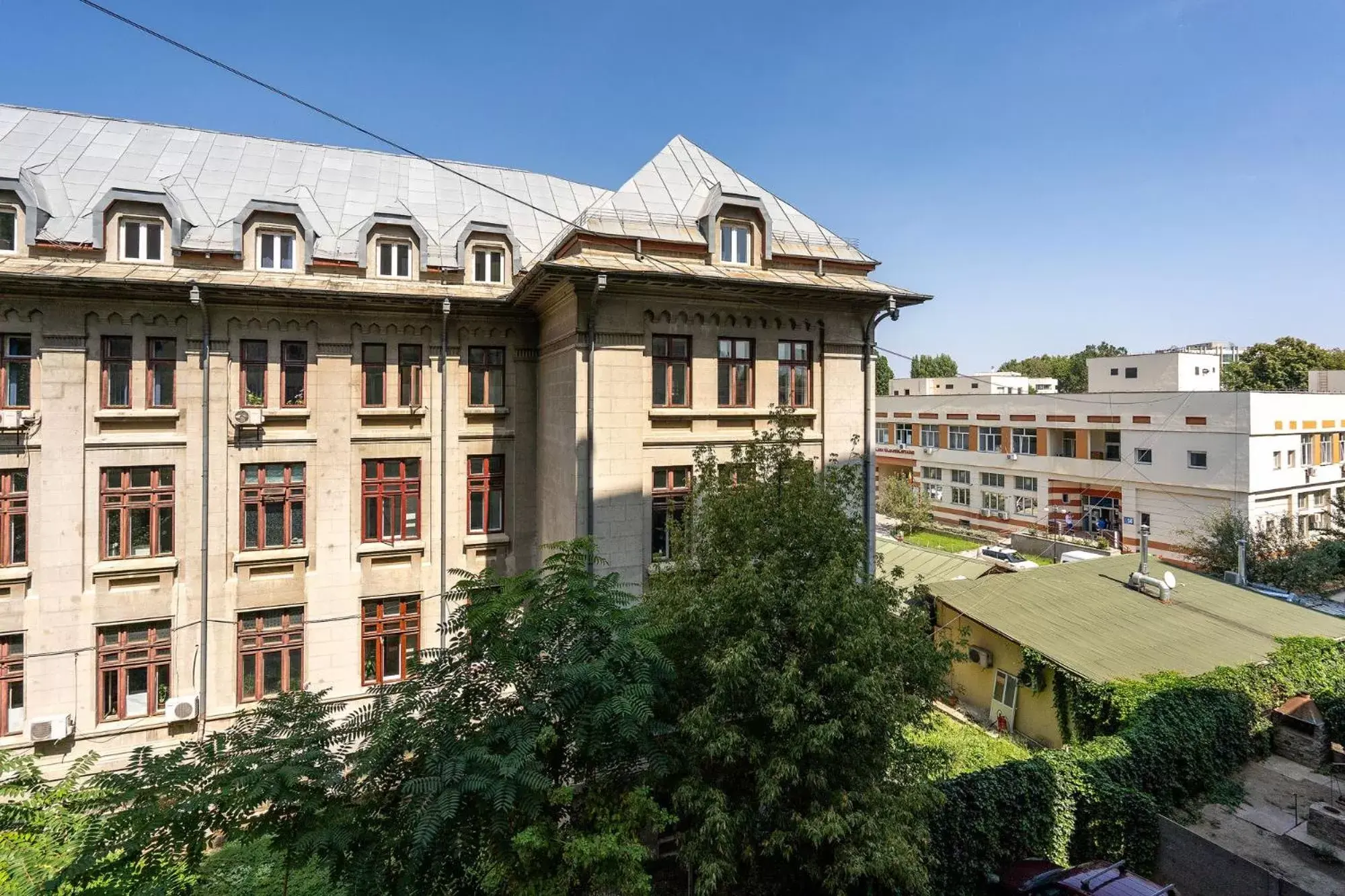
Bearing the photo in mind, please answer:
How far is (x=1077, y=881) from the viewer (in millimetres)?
10188

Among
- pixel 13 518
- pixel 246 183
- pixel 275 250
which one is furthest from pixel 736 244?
pixel 13 518

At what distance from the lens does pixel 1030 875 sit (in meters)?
11.0

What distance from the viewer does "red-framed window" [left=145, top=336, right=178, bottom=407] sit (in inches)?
605

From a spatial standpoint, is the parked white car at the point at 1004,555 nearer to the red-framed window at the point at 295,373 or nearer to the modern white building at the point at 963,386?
the modern white building at the point at 963,386

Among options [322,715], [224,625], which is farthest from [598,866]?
[224,625]

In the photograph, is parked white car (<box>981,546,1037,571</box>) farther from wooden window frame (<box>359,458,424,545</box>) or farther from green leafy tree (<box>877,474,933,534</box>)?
wooden window frame (<box>359,458,424,545</box>)

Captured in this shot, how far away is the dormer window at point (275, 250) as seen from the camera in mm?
16172

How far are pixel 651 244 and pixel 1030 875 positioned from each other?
48.0ft

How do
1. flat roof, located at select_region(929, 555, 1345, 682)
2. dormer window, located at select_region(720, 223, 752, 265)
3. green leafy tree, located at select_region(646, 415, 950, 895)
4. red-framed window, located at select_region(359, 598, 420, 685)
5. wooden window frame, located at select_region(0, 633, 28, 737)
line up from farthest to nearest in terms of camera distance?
red-framed window, located at select_region(359, 598, 420, 685)
flat roof, located at select_region(929, 555, 1345, 682)
dormer window, located at select_region(720, 223, 752, 265)
wooden window frame, located at select_region(0, 633, 28, 737)
green leafy tree, located at select_region(646, 415, 950, 895)

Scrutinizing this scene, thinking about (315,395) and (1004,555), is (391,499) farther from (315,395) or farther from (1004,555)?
(1004,555)

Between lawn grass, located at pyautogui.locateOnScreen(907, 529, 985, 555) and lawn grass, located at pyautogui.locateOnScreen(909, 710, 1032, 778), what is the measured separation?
79.5 ft

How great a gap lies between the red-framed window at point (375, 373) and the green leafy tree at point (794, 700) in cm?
1143

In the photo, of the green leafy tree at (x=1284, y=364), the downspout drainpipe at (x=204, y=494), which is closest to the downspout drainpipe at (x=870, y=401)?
the downspout drainpipe at (x=204, y=494)

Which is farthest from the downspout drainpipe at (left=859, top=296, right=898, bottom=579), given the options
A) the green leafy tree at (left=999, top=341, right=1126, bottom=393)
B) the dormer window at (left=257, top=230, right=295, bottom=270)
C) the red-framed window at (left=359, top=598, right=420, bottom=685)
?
the green leafy tree at (left=999, top=341, right=1126, bottom=393)
